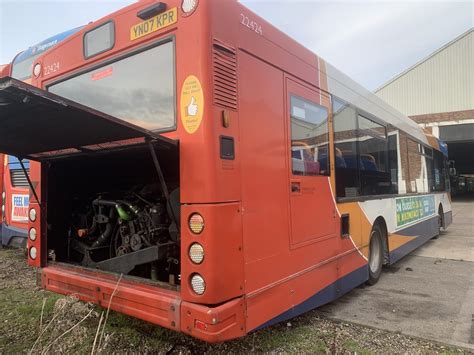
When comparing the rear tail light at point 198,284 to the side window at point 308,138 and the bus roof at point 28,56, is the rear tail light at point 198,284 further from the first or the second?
the bus roof at point 28,56

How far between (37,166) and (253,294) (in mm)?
2835

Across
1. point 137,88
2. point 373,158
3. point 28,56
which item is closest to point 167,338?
point 137,88

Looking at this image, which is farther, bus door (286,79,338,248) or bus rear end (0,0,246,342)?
bus door (286,79,338,248)

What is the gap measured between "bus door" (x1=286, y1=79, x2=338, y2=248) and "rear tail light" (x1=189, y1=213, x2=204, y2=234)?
43.8 inches

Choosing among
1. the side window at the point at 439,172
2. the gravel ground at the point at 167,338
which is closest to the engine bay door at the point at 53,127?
the gravel ground at the point at 167,338

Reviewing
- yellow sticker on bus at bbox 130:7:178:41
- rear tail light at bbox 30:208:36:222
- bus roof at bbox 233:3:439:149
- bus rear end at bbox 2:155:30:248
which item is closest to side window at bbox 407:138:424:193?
bus roof at bbox 233:3:439:149

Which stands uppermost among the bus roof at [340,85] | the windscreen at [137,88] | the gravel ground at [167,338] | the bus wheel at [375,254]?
the bus roof at [340,85]

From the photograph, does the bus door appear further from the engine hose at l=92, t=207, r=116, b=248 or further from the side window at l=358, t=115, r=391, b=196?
the engine hose at l=92, t=207, r=116, b=248

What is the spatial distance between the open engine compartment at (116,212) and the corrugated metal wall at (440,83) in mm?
29848

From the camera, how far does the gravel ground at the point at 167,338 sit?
3.57 meters

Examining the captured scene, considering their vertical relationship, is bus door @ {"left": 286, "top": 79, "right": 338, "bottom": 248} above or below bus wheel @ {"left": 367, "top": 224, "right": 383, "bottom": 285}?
→ above

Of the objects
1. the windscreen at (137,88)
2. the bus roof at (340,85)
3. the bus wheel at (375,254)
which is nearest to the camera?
the windscreen at (137,88)

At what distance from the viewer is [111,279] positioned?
355 centimetres

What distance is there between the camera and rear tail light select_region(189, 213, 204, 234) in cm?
282
